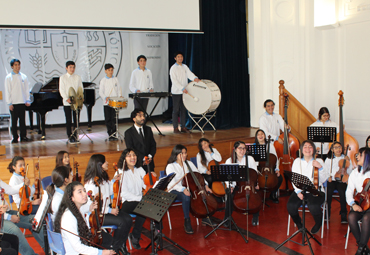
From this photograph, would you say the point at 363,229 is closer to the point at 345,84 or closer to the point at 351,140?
the point at 351,140

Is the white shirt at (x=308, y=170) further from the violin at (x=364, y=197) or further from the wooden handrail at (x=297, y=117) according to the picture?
the wooden handrail at (x=297, y=117)

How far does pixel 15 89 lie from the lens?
23.9ft

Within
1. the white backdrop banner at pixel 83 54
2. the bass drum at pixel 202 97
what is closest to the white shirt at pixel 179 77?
the bass drum at pixel 202 97

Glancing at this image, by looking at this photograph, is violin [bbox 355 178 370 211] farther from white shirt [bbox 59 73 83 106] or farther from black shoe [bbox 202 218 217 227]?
white shirt [bbox 59 73 83 106]

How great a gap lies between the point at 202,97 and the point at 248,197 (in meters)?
3.35

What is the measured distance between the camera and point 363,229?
13.5ft

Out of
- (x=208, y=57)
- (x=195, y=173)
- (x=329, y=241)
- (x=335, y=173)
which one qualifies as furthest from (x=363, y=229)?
(x=208, y=57)

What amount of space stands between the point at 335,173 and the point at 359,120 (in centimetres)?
252

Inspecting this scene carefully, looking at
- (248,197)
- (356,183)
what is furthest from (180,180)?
(356,183)

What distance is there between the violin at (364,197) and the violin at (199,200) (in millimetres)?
1666

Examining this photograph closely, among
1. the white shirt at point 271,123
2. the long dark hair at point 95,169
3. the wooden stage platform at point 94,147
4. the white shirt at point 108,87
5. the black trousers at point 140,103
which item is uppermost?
the white shirt at point 108,87

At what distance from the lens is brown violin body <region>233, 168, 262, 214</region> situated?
493cm

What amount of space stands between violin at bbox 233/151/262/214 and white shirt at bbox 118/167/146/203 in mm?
1205

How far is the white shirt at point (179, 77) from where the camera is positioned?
26.4 feet
